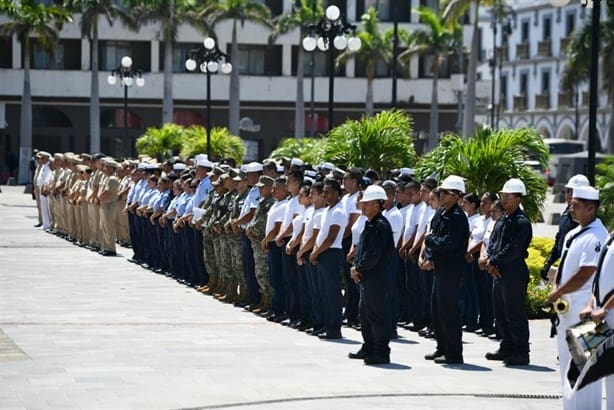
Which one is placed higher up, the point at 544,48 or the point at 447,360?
the point at 544,48

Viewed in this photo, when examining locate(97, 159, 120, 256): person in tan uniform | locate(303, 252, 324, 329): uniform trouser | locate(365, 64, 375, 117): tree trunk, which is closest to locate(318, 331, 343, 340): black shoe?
locate(303, 252, 324, 329): uniform trouser

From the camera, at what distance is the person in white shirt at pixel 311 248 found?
1845cm

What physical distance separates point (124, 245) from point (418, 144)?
5324 centimetres

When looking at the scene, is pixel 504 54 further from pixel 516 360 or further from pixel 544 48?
pixel 516 360

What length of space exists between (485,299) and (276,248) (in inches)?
118

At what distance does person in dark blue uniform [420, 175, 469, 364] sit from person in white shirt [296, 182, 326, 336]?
8.33 feet

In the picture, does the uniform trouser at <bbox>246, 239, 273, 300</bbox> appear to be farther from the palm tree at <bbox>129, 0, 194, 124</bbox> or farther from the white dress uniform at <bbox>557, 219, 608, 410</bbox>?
the palm tree at <bbox>129, 0, 194, 124</bbox>

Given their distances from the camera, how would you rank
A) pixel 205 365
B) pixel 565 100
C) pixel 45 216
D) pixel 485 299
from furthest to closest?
1. pixel 565 100
2. pixel 45 216
3. pixel 485 299
4. pixel 205 365

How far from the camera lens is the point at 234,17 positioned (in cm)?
7712

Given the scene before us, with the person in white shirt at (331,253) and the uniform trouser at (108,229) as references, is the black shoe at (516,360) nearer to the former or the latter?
the person in white shirt at (331,253)

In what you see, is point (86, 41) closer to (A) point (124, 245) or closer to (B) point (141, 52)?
(B) point (141, 52)

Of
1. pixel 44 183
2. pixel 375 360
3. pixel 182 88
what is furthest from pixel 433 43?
pixel 375 360

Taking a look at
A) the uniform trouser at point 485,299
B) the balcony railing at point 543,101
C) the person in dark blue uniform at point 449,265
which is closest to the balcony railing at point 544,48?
the balcony railing at point 543,101

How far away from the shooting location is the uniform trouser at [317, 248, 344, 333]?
18.1m
